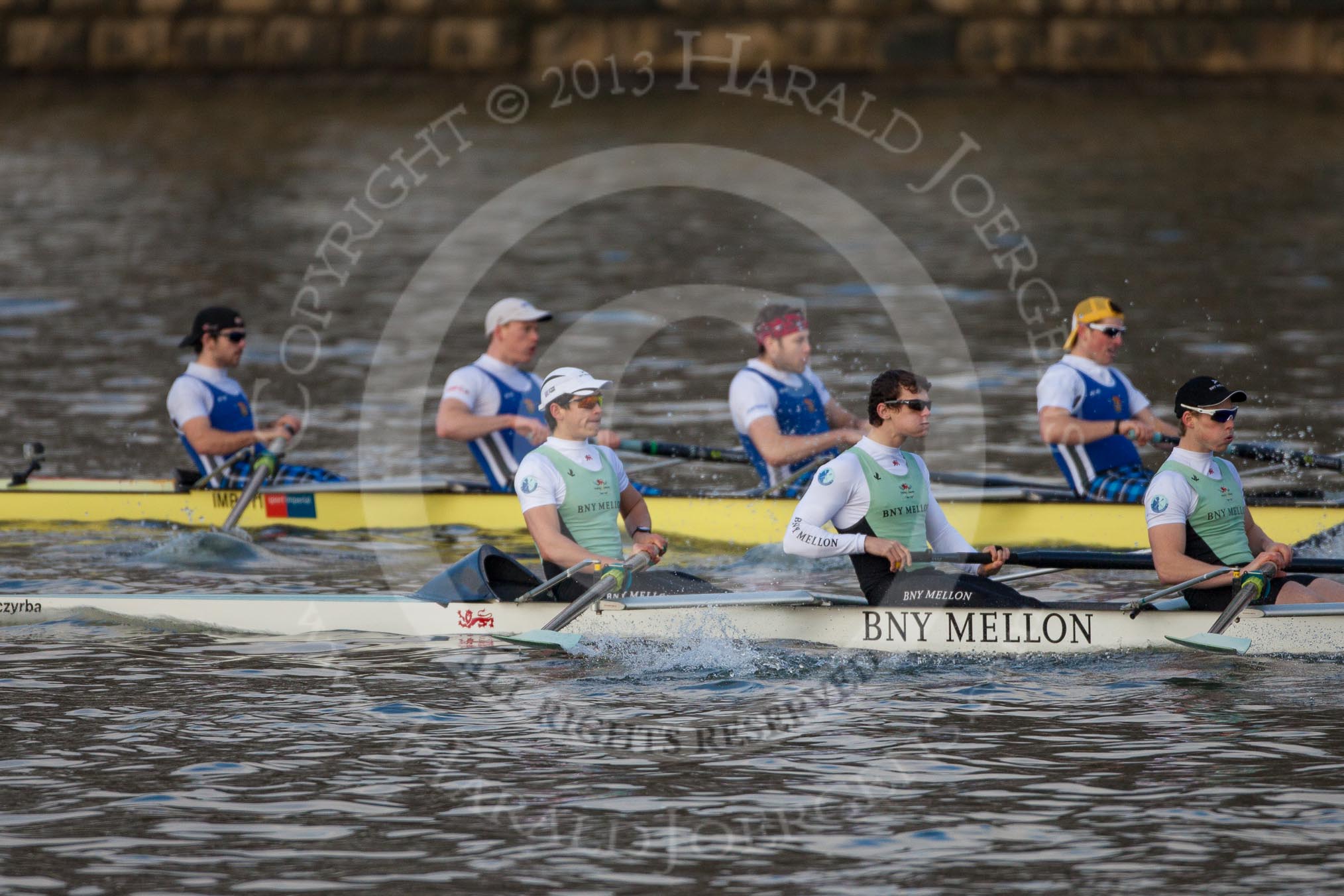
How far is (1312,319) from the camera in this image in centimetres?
2231

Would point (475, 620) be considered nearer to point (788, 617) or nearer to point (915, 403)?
point (788, 617)

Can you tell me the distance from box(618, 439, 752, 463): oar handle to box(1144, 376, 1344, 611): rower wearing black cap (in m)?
4.64

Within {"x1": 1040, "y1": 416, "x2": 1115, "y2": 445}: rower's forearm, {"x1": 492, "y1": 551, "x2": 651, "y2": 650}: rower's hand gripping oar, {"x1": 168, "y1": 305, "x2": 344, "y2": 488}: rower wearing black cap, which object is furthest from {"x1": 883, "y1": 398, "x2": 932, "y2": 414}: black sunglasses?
{"x1": 168, "y1": 305, "x2": 344, "y2": 488}: rower wearing black cap

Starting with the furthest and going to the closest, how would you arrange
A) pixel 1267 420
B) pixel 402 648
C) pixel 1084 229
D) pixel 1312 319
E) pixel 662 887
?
pixel 1084 229, pixel 1312 319, pixel 1267 420, pixel 402 648, pixel 662 887

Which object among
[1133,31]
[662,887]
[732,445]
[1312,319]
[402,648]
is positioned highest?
[1133,31]

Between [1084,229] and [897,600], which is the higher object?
[1084,229]

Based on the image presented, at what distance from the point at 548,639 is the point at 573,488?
2.70ft

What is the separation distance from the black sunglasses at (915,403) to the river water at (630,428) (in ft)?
4.37

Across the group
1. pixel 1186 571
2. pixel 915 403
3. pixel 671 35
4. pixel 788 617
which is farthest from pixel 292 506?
pixel 671 35

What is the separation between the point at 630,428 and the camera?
17.9 m

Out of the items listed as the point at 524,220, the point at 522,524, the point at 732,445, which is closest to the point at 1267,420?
the point at 732,445

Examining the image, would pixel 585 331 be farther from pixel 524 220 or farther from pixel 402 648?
pixel 402 648

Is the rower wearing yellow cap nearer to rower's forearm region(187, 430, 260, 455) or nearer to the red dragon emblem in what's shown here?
the red dragon emblem

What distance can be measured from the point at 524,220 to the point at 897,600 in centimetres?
2246
